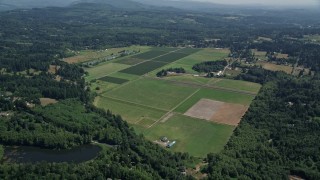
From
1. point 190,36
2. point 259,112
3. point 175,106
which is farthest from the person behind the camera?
point 190,36

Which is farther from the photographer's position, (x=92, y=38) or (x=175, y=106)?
(x=92, y=38)

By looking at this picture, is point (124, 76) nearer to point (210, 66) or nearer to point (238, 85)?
point (210, 66)

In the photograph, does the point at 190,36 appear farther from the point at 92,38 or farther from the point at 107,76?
the point at 107,76

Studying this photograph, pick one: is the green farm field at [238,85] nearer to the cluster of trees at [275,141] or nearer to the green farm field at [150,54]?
the cluster of trees at [275,141]

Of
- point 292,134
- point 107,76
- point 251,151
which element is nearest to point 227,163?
point 251,151

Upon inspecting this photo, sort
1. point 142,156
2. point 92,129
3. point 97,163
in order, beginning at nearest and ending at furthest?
point 97,163, point 142,156, point 92,129

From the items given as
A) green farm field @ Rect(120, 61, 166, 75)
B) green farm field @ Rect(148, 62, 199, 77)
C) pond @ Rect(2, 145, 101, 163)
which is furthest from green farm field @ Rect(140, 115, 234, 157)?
green farm field @ Rect(120, 61, 166, 75)

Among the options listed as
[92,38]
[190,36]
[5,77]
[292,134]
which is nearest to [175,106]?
[292,134]
